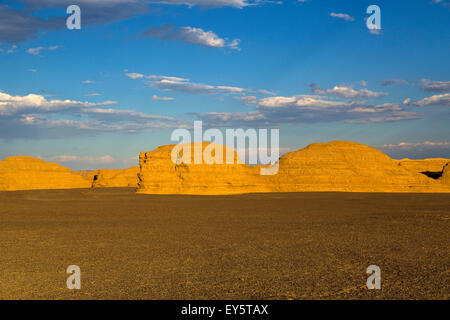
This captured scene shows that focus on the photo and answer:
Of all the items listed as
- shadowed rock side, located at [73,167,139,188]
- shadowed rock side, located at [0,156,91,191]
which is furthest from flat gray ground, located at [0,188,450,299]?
shadowed rock side, located at [73,167,139,188]

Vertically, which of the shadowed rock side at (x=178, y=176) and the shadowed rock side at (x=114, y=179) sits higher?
the shadowed rock side at (x=178, y=176)

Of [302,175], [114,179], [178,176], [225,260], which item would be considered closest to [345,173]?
[302,175]

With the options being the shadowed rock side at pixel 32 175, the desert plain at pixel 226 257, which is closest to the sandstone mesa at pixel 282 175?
the shadowed rock side at pixel 32 175

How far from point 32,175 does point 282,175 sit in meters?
60.6

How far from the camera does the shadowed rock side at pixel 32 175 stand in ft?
290

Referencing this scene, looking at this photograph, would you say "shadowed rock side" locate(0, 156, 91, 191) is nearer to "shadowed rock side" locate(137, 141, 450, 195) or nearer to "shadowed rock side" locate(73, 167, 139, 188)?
"shadowed rock side" locate(73, 167, 139, 188)

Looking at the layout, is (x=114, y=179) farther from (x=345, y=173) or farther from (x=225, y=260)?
(x=225, y=260)

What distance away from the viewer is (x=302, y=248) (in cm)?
1315

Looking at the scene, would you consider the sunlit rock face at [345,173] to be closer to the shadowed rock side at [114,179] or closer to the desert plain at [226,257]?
the desert plain at [226,257]

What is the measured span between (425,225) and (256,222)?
28.7ft

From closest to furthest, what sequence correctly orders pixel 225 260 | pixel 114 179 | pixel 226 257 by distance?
pixel 225 260 → pixel 226 257 → pixel 114 179

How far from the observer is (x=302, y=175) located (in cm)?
6825

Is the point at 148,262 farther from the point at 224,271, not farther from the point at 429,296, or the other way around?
the point at 429,296
